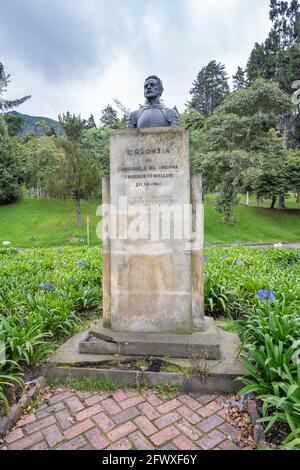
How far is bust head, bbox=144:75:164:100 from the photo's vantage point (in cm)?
354

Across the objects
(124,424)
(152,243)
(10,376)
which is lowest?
(124,424)

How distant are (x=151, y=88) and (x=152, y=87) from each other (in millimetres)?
17

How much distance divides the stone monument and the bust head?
0.64m

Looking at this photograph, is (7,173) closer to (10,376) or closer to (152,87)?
(152,87)

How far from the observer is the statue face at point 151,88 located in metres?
3.53

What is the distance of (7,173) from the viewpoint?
28.9 meters

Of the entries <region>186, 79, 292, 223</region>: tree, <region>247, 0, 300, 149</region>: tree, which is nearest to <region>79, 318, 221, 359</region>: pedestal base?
<region>186, 79, 292, 223</region>: tree

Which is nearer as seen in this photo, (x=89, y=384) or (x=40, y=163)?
(x=89, y=384)

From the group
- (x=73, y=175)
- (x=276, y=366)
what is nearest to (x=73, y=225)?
(x=73, y=175)

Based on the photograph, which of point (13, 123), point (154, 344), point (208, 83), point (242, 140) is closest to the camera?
point (154, 344)

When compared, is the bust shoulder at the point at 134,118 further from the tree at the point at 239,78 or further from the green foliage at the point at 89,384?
the tree at the point at 239,78
